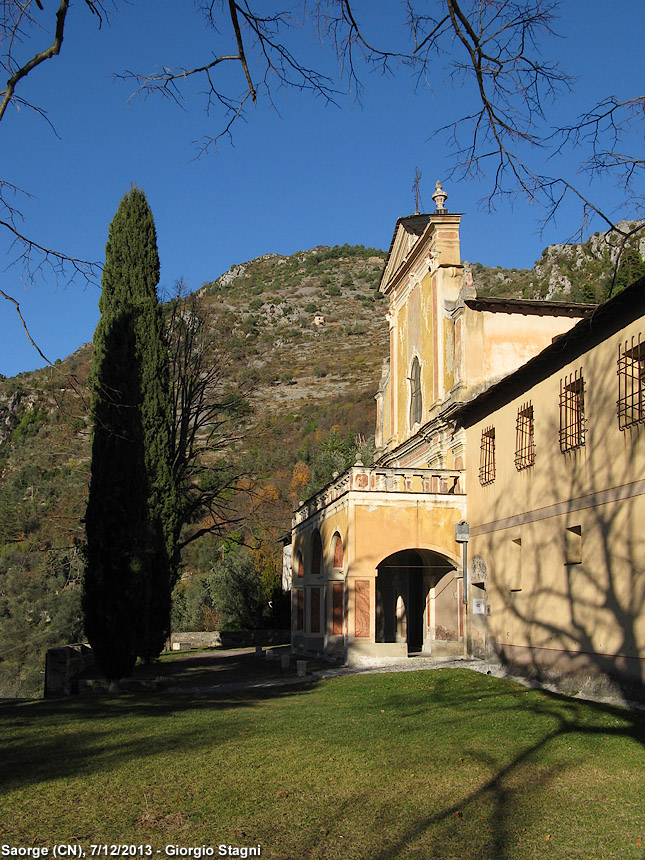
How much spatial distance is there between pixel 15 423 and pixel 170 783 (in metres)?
58.5

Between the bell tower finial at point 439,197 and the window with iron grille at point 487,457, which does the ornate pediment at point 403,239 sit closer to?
the bell tower finial at point 439,197

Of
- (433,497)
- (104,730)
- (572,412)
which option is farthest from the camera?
(433,497)

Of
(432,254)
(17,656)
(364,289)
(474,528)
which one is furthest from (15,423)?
(364,289)

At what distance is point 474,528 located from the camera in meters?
19.8

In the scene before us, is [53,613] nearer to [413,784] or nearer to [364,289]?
[413,784]

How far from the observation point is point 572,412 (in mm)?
14359

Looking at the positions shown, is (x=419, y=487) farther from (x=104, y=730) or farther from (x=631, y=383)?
(x=104, y=730)

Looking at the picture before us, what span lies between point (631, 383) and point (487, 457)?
7.11m

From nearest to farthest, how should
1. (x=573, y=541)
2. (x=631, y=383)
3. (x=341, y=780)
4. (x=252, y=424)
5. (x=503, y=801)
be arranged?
(x=503, y=801)
(x=341, y=780)
(x=631, y=383)
(x=573, y=541)
(x=252, y=424)

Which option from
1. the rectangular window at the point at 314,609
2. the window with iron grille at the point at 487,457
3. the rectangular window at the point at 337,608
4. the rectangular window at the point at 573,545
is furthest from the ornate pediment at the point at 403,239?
the rectangular window at the point at 573,545

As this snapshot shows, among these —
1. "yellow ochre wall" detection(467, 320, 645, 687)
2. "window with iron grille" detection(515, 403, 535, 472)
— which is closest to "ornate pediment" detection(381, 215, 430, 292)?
"yellow ochre wall" detection(467, 320, 645, 687)

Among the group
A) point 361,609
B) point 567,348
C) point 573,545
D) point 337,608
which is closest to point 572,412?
point 567,348

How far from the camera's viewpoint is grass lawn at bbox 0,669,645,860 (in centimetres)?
536

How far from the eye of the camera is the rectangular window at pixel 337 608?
22173 millimetres
